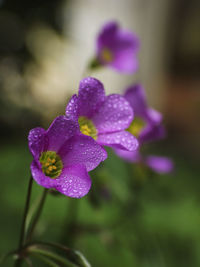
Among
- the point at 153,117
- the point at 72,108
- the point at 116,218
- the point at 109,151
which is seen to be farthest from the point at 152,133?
the point at 109,151

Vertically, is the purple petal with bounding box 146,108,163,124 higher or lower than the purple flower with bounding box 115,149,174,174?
higher

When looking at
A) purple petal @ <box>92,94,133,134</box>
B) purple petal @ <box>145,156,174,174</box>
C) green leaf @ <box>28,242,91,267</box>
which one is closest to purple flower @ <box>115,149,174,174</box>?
purple petal @ <box>145,156,174,174</box>

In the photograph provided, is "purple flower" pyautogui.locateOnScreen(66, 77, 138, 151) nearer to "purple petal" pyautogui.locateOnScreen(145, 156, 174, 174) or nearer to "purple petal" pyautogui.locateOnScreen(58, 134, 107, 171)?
"purple petal" pyautogui.locateOnScreen(58, 134, 107, 171)

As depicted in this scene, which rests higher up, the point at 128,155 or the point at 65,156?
the point at 65,156

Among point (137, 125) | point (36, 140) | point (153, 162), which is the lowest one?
point (153, 162)

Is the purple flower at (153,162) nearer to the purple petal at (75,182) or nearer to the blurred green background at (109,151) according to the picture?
the blurred green background at (109,151)

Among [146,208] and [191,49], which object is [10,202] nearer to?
[146,208]

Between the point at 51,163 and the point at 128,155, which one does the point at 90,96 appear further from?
the point at 128,155
